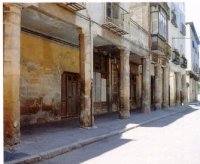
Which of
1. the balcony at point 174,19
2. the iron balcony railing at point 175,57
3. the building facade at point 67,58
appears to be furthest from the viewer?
the balcony at point 174,19

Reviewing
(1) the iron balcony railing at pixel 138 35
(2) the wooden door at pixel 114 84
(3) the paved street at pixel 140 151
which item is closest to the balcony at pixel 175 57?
(2) the wooden door at pixel 114 84

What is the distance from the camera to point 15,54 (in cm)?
816

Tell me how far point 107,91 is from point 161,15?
22.7ft

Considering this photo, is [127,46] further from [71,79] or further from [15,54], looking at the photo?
[15,54]

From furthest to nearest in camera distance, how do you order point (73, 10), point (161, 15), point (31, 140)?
point (161, 15) < point (73, 10) < point (31, 140)

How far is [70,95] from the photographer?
16672mm

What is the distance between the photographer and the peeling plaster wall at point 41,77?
1310 centimetres

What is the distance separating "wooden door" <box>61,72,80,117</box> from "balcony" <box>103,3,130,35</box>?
3192mm

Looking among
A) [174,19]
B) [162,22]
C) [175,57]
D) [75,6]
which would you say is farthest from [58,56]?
[174,19]

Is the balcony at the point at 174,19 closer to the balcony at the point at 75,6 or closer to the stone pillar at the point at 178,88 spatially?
the stone pillar at the point at 178,88

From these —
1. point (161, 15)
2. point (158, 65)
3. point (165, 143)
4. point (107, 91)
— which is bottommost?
point (165, 143)

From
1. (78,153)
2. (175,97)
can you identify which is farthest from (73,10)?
(175,97)

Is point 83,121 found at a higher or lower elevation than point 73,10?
lower

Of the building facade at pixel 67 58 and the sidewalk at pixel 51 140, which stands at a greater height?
the building facade at pixel 67 58
